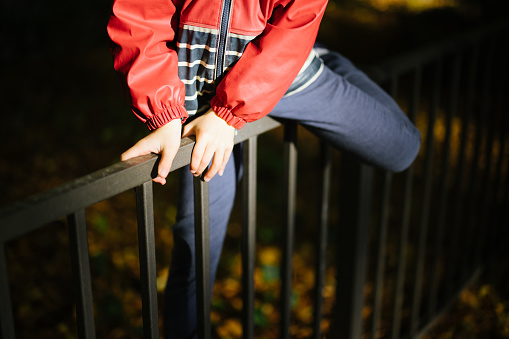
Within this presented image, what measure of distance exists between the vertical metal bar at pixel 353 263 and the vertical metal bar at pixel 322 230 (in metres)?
0.14

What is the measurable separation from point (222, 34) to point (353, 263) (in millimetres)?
1135

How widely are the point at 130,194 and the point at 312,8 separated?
3467 millimetres

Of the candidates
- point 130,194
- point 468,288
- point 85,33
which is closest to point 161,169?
point 468,288

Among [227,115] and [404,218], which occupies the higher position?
[227,115]

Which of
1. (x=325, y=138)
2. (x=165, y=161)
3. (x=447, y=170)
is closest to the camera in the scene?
(x=165, y=161)

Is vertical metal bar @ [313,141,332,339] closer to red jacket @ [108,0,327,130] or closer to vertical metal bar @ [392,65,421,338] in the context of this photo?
vertical metal bar @ [392,65,421,338]

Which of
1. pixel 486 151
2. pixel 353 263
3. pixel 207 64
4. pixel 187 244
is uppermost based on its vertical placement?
pixel 207 64

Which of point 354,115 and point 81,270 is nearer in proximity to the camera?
point 81,270

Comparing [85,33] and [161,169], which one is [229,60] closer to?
[161,169]

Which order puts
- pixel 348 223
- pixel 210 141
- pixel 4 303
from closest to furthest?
1. pixel 4 303
2. pixel 210 141
3. pixel 348 223

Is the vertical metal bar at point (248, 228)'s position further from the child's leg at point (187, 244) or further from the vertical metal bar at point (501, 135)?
the vertical metal bar at point (501, 135)

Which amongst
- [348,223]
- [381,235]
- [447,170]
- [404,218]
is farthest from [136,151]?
[447,170]

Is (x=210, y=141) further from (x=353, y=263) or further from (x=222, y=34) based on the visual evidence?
(x=353, y=263)

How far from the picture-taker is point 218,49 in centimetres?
135
